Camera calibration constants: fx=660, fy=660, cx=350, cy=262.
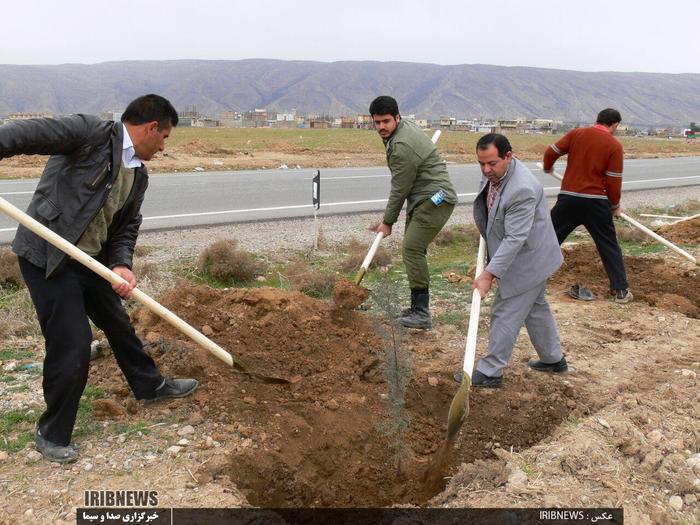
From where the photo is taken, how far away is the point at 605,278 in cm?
754

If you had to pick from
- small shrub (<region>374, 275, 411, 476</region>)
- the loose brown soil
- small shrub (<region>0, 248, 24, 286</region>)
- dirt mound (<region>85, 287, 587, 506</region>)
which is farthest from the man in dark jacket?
small shrub (<region>0, 248, 24, 286</region>)

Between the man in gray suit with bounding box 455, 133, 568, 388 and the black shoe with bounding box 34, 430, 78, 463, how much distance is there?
2.56m

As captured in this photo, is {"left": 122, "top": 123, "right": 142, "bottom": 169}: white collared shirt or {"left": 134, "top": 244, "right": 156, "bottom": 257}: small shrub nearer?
{"left": 122, "top": 123, "right": 142, "bottom": 169}: white collared shirt

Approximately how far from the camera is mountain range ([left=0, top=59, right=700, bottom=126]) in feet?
484

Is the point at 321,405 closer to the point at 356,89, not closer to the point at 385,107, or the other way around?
the point at 385,107

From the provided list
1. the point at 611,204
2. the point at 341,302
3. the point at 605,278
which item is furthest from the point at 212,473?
the point at 605,278

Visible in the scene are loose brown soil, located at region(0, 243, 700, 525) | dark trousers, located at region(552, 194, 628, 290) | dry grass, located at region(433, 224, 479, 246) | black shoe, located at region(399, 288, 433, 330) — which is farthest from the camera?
dry grass, located at region(433, 224, 479, 246)

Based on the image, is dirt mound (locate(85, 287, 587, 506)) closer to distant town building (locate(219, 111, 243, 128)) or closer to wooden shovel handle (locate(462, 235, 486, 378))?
wooden shovel handle (locate(462, 235, 486, 378))

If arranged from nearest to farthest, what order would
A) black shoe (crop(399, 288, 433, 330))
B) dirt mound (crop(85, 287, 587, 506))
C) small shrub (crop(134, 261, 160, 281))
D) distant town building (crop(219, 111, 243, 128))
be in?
dirt mound (crop(85, 287, 587, 506)), black shoe (crop(399, 288, 433, 330)), small shrub (crop(134, 261, 160, 281)), distant town building (crop(219, 111, 243, 128))

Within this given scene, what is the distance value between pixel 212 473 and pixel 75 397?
845 millimetres

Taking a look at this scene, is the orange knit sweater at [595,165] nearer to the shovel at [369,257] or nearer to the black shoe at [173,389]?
the shovel at [369,257]

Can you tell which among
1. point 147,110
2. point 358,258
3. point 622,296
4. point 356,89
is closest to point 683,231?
point 622,296

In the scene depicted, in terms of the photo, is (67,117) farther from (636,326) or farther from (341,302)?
(636,326)

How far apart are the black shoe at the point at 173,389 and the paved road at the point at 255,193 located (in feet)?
17.9
